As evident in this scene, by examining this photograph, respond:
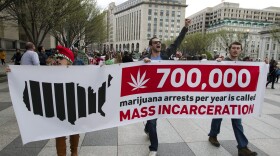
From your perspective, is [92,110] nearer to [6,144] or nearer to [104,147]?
[104,147]

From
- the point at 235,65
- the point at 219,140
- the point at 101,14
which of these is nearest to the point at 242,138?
the point at 219,140

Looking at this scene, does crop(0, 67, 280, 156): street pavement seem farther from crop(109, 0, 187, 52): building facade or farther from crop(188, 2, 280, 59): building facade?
crop(109, 0, 187, 52): building facade

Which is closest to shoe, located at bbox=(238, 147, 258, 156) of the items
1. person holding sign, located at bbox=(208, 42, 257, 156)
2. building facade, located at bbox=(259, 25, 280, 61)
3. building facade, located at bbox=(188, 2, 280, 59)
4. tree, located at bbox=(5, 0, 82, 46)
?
person holding sign, located at bbox=(208, 42, 257, 156)

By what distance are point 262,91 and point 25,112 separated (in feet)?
12.4

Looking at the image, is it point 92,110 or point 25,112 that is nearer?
point 25,112

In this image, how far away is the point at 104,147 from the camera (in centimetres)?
417

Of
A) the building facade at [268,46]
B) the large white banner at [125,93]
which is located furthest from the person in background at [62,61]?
the building facade at [268,46]

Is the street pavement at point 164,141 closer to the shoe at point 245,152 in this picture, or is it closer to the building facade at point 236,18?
the shoe at point 245,152

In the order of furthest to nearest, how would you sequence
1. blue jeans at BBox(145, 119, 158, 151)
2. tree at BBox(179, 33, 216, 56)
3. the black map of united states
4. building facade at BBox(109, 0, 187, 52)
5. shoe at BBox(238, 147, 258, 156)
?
building facade at BBox(109, 0, 187, 52) < tree at BBox(179, 33, 216, 56) < shoe at BBox(238, 147, 258, 156) < blue jeans at BBox(145, 119, 158, 151) < the black map of united states

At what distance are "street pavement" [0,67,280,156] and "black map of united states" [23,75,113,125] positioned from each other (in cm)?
100

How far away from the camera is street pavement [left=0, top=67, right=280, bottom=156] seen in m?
3.98

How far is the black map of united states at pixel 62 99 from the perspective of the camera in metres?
3.08

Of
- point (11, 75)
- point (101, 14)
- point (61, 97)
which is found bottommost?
point (61, 97)

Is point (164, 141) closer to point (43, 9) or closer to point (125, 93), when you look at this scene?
point (125, 93)
